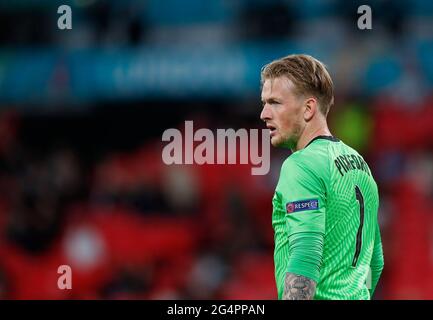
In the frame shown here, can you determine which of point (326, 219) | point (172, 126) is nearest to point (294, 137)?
point (326, 219)

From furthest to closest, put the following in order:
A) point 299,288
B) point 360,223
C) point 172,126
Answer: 1. point 172,126
2. point 360,223
3. point 299,288

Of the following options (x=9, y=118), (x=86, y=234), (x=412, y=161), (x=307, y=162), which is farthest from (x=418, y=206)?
(x=307, y=162)

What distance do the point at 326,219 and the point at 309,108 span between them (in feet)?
1.28

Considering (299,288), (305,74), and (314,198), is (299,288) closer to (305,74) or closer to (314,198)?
(314,198)

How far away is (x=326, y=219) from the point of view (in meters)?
3.06

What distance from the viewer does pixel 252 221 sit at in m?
10.8

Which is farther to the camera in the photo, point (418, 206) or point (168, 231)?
point (168, 231)

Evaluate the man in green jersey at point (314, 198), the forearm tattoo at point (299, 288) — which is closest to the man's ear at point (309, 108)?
the man in green jersey at point (314, 198)

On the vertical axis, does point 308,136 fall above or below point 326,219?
above

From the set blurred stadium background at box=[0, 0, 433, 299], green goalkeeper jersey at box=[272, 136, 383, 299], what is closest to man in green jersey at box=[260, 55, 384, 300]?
green goalkeeper jersey at box=[272, 136, 383, 299]

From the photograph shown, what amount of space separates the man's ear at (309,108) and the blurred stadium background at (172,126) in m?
6.47

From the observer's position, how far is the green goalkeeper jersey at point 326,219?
2.98 metres

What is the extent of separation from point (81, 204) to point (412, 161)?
3.97 metres

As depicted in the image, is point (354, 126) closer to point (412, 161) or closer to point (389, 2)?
point (412, 161)
